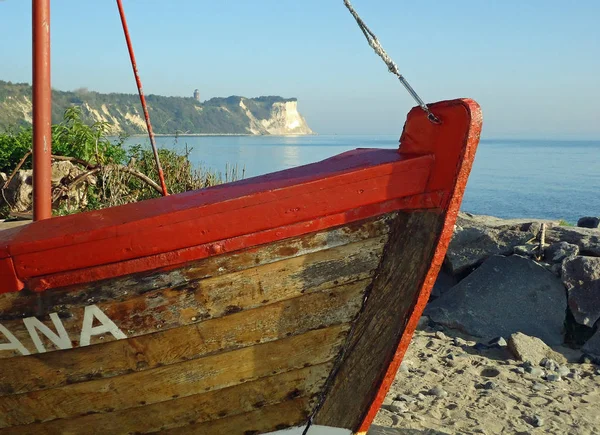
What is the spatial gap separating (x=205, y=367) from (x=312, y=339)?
1.56 ft

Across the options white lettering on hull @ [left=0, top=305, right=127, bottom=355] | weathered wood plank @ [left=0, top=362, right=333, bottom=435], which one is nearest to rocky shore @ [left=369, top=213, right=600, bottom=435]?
weathered wood plank @ [left=0, top=362, right=333, bottom=435]

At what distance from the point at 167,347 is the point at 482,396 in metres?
2.91

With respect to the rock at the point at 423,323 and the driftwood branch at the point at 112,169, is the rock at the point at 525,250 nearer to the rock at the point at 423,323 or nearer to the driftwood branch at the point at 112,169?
the rock at the point at 423,323

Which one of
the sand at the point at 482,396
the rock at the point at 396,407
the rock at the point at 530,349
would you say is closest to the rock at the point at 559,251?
the sand at the point at 482,396

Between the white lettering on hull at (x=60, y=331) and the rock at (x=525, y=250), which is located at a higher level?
the white lettering on hull at (x=60, y=331)

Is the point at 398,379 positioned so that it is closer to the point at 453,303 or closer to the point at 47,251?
the point at 453,303

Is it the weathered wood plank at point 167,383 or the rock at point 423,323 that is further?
the rock at point 423,323

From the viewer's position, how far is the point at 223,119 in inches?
4560

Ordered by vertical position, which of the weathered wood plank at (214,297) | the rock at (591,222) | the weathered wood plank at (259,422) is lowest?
the rock at (591,222)

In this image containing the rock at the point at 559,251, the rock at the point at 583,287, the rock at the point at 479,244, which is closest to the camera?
the rock at the point at 583,287

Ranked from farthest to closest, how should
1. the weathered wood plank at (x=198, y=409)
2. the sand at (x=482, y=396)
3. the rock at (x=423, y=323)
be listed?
1. the rock at (x=423, y=323)
2. the sand at (x=482, y=396)
3. the weathered wood plank at (x=198, y=409)

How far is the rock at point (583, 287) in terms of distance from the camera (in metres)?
6.20

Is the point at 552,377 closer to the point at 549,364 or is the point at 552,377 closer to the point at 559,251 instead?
the point at 549,364

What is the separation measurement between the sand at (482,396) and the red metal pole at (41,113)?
2.60 metres
